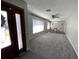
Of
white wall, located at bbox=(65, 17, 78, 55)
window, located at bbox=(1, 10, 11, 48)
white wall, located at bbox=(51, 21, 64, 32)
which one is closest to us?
window, located at bbox=(1, 10, 11, 48)

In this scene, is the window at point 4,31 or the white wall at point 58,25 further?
the white wall at point 58,25

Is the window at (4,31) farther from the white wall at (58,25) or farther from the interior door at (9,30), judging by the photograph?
the white wall at (58,25)

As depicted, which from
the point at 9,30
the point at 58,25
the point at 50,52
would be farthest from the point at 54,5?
the point at 58,25

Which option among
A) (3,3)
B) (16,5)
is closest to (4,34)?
(3,3)

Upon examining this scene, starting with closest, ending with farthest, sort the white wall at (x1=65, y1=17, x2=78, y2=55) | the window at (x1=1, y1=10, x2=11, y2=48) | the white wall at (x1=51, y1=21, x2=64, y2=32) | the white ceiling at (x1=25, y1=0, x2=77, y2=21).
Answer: the window at (x1=1, y1=10, x2=11, y2=48)
the white ceiling at (x1=25, y1=0, x2=77, y2=21)
the white wall at (x1=65, y1=17, x2=78, y2=55)
the white wall at (x1=51, y1=21, x2=64, y2=32)

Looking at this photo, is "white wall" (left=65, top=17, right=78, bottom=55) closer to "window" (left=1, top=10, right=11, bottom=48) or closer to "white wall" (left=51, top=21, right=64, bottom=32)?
"window" (left=1, top=10, right=11, bottom=48)

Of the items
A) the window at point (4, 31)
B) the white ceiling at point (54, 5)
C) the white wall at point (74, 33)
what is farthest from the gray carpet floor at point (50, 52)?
the white ceiling at point (54, 5)

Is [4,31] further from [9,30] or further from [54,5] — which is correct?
[54,5]

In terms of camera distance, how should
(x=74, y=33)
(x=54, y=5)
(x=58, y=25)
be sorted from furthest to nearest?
(x=58, y=25), (x=74, y=33), (x=54, y=5)

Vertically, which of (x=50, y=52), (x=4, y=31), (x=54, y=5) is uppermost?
(x=54, y=5)

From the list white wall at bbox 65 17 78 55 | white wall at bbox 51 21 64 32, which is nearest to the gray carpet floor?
white wall at bbox 65 17 78 55

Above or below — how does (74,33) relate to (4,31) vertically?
below

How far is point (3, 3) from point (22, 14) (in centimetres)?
129

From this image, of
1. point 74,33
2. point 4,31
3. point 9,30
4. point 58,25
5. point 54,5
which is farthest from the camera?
point 58,25
